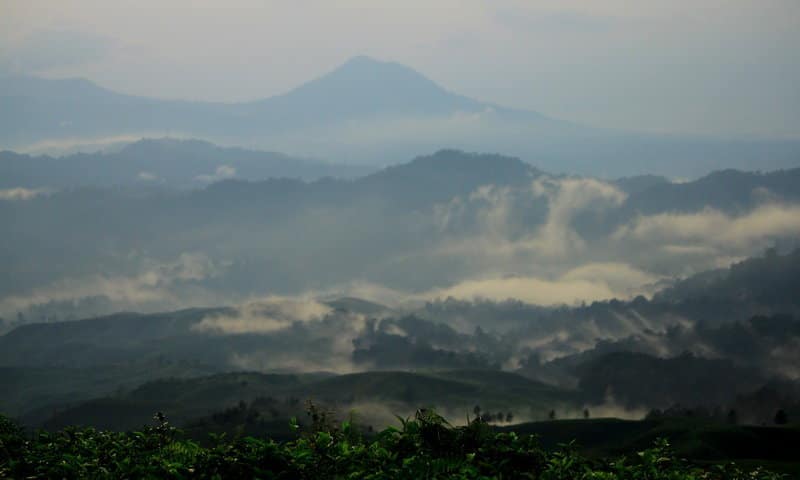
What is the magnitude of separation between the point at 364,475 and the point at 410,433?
75.2 inches

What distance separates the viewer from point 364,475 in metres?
16.2

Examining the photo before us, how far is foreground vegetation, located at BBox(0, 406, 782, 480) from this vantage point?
53.8 feet

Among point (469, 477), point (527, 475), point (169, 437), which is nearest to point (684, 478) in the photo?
point (527, 475)

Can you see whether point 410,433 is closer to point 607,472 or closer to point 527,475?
point 527,475

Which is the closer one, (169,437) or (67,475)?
(67,475)

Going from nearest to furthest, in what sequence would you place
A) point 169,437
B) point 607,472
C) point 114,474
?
point 114,474, point 607,472, point 169,437

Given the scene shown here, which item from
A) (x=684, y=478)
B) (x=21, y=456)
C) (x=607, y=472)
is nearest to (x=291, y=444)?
(x=21, y=456)

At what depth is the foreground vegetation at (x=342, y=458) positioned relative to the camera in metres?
16.4

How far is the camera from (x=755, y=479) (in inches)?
691

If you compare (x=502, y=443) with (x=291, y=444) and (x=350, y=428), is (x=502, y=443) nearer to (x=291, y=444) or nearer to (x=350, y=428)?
(x=350, y=428)

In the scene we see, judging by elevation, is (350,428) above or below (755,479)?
above

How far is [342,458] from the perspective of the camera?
55.0 feet

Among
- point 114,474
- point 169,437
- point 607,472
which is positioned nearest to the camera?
point 114,474

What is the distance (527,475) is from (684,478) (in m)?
3.82
